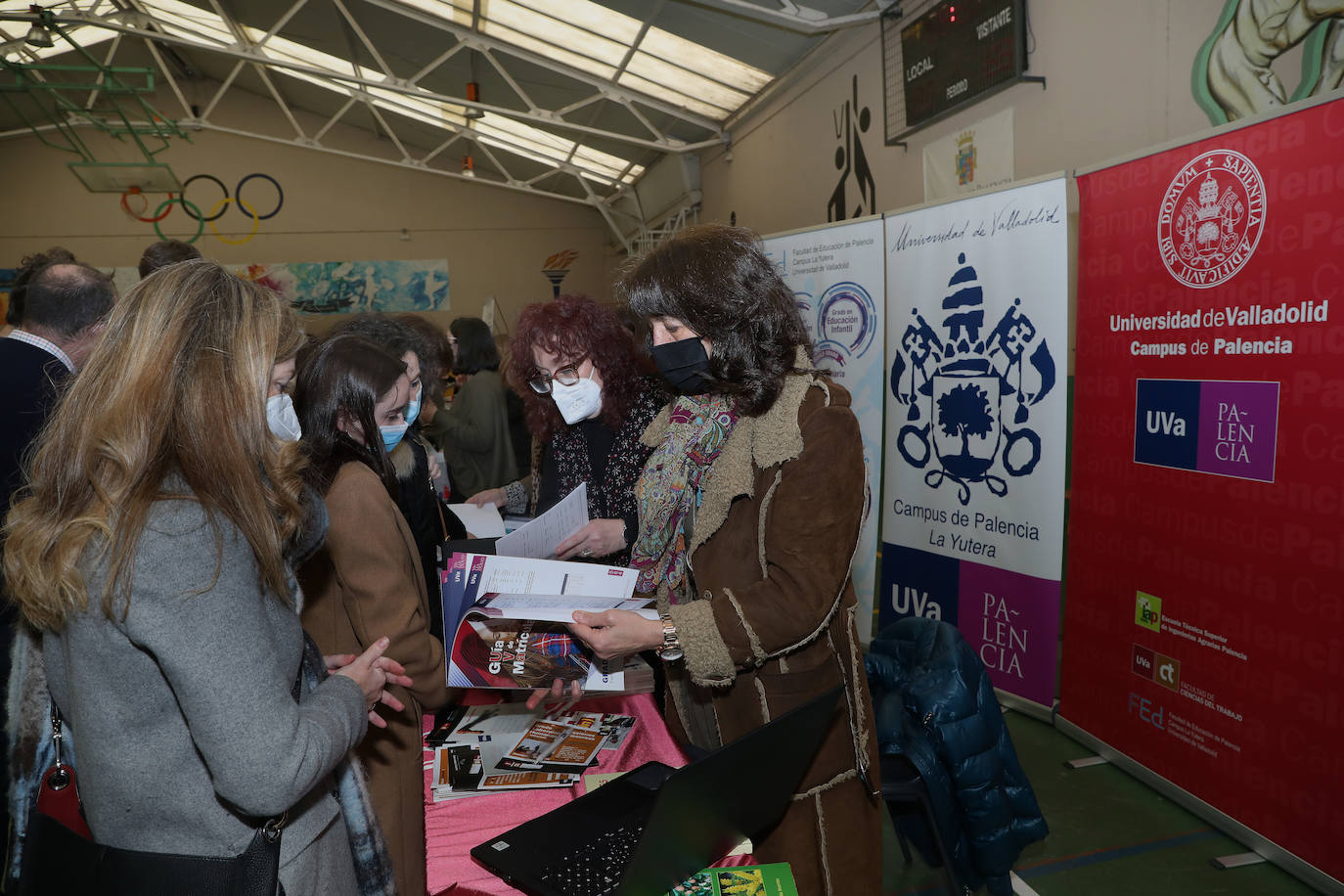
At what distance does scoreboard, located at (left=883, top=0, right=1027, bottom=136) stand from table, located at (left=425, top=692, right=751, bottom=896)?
3.54 meters

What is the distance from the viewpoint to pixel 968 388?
344 centimetres

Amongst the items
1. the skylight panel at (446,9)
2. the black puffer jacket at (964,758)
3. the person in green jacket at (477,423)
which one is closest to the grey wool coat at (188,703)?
the black puffer jacket at (964,758)

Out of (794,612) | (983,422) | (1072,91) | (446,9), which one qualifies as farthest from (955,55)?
(446,9)

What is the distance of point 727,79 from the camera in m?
7.17

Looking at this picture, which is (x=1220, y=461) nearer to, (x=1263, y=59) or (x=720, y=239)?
(x=1263, y=59)

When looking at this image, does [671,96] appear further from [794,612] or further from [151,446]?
[151,446]

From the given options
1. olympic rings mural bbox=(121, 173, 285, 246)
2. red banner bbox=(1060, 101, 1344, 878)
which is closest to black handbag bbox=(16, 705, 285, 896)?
red banner bbox=(1060, 101, 1344, 878)

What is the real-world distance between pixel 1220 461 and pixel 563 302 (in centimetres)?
208

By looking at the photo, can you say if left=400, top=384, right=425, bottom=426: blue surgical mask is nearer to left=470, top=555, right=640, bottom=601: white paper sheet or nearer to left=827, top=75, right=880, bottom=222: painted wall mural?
left=470, top=555, right=640, bottom=601: white paper sheet

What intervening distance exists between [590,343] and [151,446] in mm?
1567

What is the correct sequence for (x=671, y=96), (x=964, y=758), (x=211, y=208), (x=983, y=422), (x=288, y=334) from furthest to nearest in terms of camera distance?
(x=211, y=208) < (x=671, y=96) < (x=983, y=422) < (x=964, y=758) < (x=288, y=334)

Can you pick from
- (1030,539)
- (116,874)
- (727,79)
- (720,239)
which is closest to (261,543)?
(116,874)

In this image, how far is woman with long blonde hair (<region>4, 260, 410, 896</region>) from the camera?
861 millimetres

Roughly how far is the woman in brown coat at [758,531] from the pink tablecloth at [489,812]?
97mm
